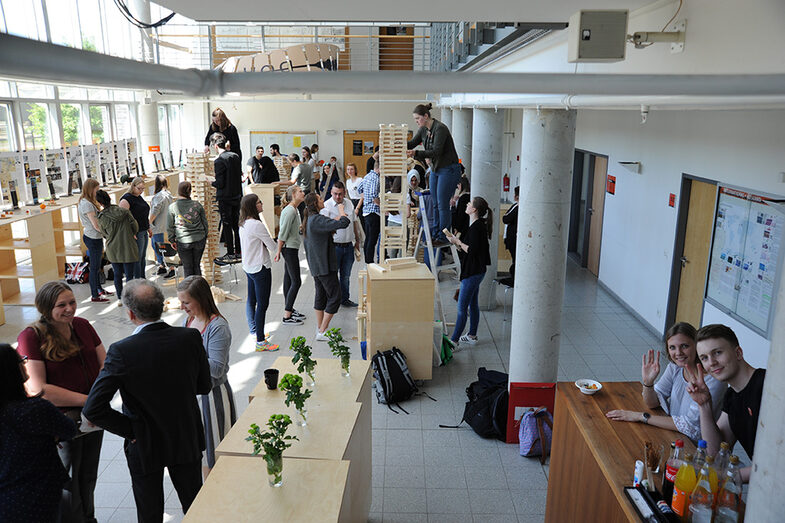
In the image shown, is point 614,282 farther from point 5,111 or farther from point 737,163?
point 5,111

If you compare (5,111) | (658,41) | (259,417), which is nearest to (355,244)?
(259,417)

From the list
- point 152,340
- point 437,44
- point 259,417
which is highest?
point 437,44

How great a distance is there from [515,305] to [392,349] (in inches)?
59.3

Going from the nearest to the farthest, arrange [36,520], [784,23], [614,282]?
[784,23] < [36,520] < [614,282]

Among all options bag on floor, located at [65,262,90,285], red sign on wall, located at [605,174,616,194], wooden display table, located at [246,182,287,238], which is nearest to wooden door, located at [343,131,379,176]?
wooden display table, located at [246,182,287,238]

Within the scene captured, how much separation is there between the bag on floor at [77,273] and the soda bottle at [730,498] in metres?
9.37

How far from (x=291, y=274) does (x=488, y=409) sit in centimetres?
324

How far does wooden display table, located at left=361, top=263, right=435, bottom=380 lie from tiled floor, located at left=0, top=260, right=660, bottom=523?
369 millimetres

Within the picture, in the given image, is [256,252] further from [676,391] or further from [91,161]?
[91,161]

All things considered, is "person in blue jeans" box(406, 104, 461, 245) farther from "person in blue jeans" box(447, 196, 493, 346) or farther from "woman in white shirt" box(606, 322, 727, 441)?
"woman in white shirt" box(606, 322, 727, 441)

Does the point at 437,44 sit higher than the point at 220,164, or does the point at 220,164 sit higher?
the point at 437,44

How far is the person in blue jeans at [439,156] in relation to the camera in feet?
28.5

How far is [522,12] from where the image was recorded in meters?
3.55


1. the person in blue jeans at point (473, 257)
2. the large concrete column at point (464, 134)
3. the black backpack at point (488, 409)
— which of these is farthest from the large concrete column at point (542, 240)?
the large concrete column at point (464, 134)
